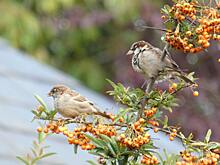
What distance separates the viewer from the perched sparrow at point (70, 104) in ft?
7.44

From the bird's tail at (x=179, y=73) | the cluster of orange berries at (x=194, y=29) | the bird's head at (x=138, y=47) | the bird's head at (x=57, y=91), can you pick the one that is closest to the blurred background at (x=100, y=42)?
the bird's head at (x=57, y=91)

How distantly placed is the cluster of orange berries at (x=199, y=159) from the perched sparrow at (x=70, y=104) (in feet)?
1.34

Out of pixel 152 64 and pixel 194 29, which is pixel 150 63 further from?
pixel 194 29

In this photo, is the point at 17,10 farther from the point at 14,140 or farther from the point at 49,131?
the point at 49,131

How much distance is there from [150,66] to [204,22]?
373 millimetres

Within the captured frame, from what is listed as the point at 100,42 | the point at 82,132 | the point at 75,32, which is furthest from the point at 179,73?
the point at 100,42

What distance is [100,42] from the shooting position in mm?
11383

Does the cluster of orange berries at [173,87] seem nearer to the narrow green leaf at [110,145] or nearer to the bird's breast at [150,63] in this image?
the bird's breast at [150,63]

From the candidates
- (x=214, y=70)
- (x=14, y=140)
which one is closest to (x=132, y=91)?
(x=14, y=140)

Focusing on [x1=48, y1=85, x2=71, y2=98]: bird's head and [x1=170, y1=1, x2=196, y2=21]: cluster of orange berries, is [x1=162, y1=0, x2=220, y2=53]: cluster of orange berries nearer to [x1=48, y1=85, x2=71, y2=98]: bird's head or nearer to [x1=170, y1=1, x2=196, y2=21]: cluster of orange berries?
[x1=170, y1=1, x2=196, y2=21]: cluster of orange berries

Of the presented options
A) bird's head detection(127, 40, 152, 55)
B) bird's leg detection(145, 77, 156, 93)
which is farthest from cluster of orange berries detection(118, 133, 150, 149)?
bird's head detection(127, 40, 152, 55)

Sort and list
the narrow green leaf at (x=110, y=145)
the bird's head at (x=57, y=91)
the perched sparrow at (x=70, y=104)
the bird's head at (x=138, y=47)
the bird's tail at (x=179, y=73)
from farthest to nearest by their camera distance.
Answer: the bird's head at (x=57, y=91) → the bird's head at (x=138, y=47) → the perched sparrow at (x=70, y=104) → the bird's tail at (x=179, y=73) → the narrow green leaf at (x=110, y=145)

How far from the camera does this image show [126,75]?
398 inches

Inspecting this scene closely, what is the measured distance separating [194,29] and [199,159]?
32 cm
